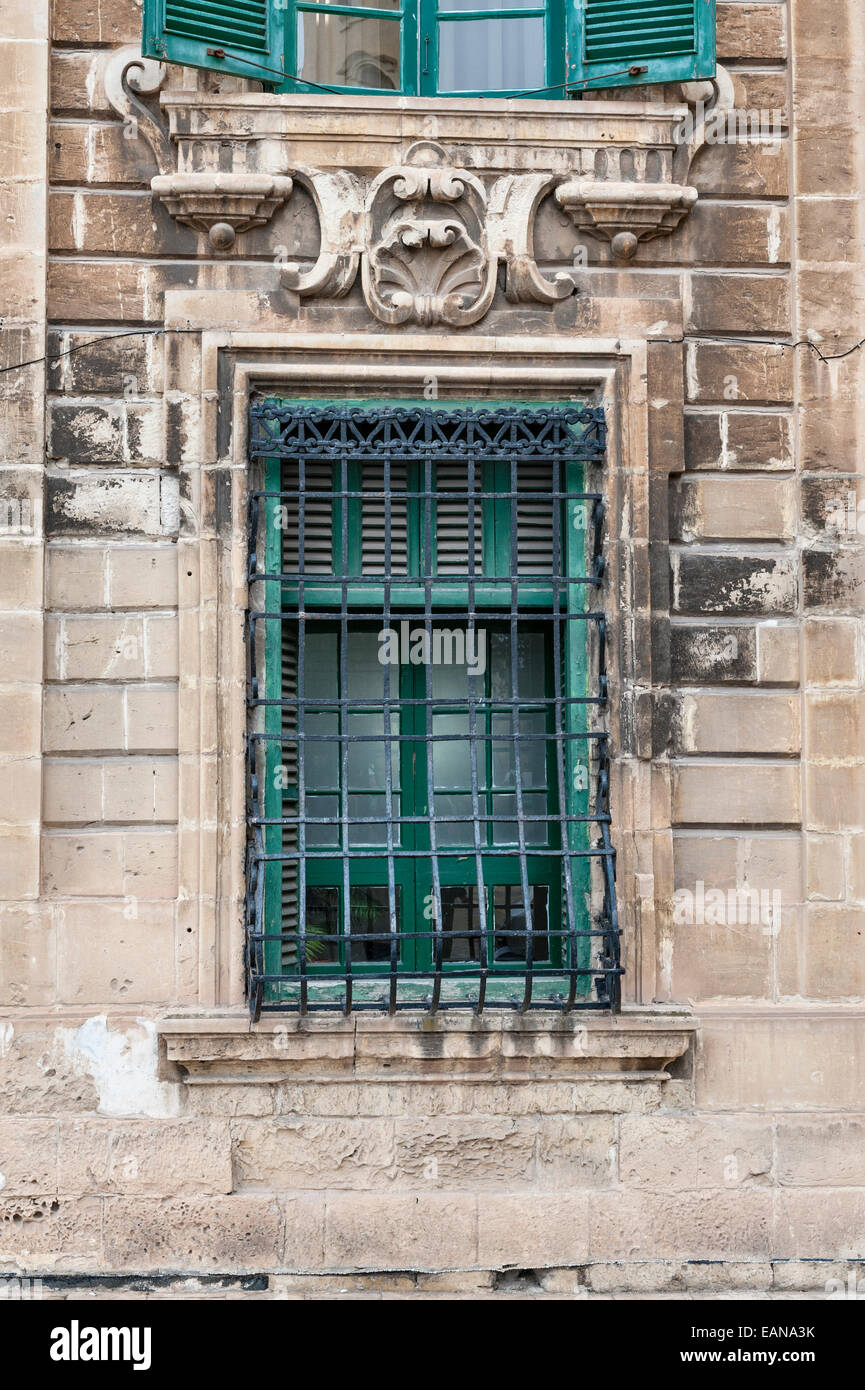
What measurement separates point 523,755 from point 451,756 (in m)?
0.31

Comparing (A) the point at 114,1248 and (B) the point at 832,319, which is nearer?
(A) the point at 114,1248

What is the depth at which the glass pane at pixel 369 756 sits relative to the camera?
652 centimetres

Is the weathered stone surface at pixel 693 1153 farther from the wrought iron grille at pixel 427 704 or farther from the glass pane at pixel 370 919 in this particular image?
the glass pane at pixel 370 919

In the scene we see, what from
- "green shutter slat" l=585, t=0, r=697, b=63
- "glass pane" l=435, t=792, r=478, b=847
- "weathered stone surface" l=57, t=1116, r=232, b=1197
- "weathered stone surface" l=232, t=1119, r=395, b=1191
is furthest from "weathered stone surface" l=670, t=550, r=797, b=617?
"weathered stone surface" l=57, t=1116, r=232, b=1197

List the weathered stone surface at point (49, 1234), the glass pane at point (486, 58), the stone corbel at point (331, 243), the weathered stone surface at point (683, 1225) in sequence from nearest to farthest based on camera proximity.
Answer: the weathered stone surface at point (49, 1234) → the weathered stone surface at point (683, 1225) → the stone corbel at point (331, 243) → the glass pane at point (486, 58)

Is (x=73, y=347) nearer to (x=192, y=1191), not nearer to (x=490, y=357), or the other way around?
(x=490, y=357)

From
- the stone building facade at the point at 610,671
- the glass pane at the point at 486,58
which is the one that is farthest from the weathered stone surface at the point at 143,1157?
the glass pane at the point at 486,58

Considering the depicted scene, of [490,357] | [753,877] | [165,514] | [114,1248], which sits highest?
[490,357]

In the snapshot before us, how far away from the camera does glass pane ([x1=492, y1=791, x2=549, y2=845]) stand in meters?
6.53

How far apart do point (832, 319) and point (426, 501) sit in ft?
6.29

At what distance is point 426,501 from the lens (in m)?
6.34

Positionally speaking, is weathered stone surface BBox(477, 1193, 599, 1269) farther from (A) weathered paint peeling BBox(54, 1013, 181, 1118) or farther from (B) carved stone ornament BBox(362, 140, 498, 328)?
(B) carved stone ornament BBox(362, 140, 498, 328)

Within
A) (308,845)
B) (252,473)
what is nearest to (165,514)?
(252,473)

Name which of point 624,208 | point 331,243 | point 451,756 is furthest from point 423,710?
point 624,208
